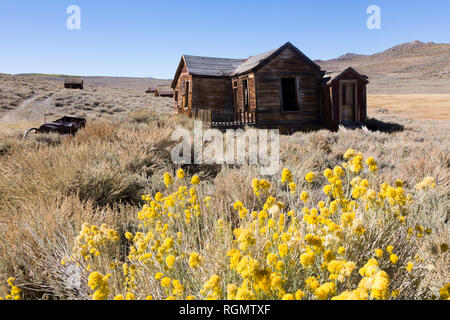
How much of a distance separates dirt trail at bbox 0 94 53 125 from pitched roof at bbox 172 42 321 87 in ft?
42.2

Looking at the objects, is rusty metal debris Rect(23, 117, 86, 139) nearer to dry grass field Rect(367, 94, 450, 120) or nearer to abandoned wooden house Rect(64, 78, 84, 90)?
dry grass field Rect(367, 94, 450, 120)

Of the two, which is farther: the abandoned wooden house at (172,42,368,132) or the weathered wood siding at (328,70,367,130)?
the abandoned wooden house at (172,42,368,132)

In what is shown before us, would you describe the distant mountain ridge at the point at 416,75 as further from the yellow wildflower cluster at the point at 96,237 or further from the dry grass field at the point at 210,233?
the yellow wildflower cluster at the point at 96,237

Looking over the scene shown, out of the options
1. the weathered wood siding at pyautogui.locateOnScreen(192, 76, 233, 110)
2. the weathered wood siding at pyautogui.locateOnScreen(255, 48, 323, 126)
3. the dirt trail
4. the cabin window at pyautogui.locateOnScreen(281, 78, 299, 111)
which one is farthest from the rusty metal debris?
the dirt trail

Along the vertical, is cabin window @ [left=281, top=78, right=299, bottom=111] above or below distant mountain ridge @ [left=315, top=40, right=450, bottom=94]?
below

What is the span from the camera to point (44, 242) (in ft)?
9.21

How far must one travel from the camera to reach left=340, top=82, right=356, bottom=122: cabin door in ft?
48.9

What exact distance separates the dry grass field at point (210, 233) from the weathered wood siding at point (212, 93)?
9.45 meters

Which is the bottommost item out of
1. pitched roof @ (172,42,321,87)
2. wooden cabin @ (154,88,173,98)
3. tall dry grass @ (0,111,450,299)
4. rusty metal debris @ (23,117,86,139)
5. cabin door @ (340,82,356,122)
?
tall dry grass @ (0,111,450,299)

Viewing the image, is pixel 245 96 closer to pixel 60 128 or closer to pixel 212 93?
pixel 212 93

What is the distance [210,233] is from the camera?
247 cm

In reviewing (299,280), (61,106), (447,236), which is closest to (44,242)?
(299,280)

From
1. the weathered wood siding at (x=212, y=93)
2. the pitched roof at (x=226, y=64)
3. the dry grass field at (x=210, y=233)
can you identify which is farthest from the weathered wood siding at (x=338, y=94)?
the dry grass field at (x=210, y=233)

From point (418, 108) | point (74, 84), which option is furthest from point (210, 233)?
point (74, 84)
